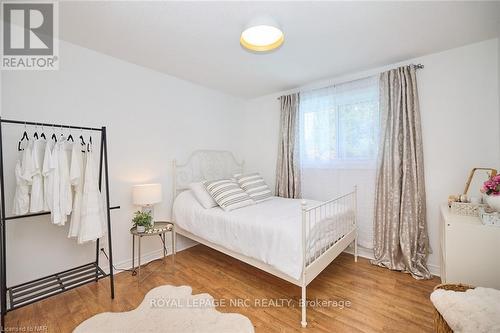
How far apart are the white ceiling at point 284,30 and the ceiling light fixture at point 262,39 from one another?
0.12m

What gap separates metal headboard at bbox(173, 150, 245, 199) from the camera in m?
3.23

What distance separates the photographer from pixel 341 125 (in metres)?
3.03

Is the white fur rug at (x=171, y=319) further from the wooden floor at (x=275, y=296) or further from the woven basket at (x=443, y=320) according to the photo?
the woven basket at (x=443, y=320)

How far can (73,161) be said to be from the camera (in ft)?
6.27

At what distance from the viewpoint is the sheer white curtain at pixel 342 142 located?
284 cm

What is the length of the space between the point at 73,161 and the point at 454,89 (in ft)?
12.9

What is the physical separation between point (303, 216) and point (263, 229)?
1.50 ft

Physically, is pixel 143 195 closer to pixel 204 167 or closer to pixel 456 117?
pixel 204 167

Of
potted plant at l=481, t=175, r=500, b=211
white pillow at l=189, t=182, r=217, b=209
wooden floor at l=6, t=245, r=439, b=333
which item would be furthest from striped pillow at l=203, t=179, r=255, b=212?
potted plant at l=481, t=175, r=500, b=211

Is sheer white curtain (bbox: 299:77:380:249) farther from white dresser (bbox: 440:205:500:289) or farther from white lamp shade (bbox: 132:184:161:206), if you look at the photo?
white lamp shade (bbox: 132:184:161:206)

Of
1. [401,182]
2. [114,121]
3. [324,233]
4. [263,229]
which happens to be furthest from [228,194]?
[401,182]

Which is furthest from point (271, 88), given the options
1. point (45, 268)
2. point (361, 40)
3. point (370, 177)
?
point (45, 268)

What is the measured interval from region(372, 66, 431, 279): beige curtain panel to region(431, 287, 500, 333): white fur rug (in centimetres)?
127

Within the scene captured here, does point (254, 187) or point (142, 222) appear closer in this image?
point (142, 222)
